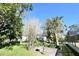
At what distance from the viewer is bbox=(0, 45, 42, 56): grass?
471 centimetres

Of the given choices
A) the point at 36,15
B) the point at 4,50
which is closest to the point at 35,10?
the point at 36,15

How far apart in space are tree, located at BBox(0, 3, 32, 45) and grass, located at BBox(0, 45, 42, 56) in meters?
0.18

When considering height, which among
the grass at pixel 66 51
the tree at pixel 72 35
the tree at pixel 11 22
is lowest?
the grass at pixel 66 51

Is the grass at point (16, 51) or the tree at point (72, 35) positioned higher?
the tree at point (72, 35)

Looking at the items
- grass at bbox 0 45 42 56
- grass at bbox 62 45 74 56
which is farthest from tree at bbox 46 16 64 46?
grass at bbox 0 45 42 56

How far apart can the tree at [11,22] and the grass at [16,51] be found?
0.18 meters

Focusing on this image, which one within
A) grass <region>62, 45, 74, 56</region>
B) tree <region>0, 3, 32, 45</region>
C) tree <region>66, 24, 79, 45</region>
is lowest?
grass <region>62, 45, 74, 56</region>

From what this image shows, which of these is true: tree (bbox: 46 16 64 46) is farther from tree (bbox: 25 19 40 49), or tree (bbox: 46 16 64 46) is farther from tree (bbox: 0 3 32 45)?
tree (bbox: 0 3 32 45)

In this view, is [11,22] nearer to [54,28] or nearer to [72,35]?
[54,28]

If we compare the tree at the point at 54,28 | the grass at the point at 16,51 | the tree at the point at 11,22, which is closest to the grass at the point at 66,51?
the tree at the point at 54,28

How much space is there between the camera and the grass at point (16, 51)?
4715 mm

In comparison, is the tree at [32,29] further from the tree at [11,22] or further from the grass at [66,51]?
the grass at [66,51]

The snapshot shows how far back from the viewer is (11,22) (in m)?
4.80

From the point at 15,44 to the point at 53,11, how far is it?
83 centimetres
